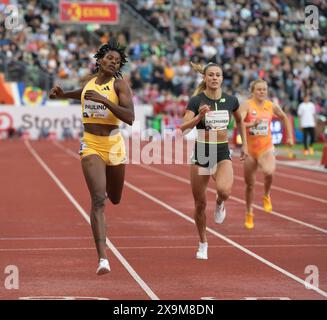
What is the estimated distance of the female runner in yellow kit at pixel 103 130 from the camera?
9.98 meters

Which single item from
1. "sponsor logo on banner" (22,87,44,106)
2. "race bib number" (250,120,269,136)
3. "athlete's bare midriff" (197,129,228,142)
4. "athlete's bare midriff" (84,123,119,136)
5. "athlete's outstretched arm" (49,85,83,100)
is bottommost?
"sponsor logo on banner" (22,87,44,106)

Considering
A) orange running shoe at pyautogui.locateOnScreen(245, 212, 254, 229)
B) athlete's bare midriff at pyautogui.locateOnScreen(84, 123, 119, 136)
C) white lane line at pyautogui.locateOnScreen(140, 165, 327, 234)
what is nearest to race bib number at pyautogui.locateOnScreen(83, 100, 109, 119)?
athlete's bare midriff at pyautogui.locateOnScreen(84, 123, 119, 136)

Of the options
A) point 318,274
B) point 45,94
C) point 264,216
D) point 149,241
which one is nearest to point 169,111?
point 45,94

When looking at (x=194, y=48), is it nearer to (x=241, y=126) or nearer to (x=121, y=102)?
(x=241, y=126)

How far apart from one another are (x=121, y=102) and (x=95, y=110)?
0.26 metres

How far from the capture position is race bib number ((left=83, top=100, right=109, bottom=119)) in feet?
33.2

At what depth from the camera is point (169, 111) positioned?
4122 cm

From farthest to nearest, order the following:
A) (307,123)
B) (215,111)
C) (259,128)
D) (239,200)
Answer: (307,123), (239,200), (259,128), (215,111)

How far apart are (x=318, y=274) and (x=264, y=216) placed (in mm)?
5436

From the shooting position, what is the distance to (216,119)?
1152 cm

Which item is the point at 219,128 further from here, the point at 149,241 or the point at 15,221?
the point at 15,221

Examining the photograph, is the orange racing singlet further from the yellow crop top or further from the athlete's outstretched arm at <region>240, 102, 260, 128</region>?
the yellow crop top

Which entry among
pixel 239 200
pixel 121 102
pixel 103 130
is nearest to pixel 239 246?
pixel 103 130
